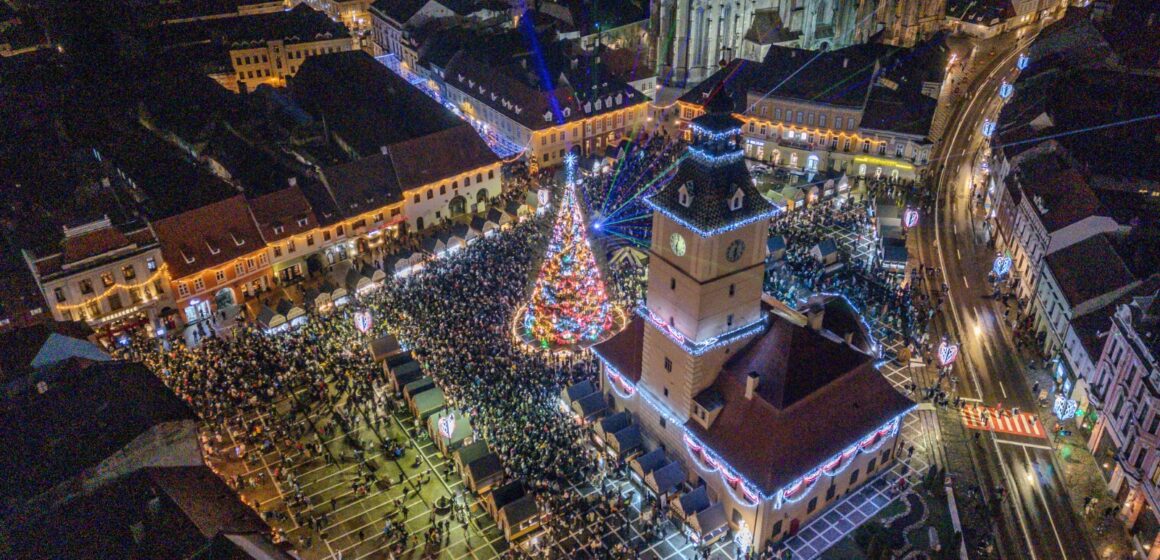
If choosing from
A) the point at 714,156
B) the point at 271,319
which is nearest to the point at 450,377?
the point at 271,319

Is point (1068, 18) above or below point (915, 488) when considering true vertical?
above

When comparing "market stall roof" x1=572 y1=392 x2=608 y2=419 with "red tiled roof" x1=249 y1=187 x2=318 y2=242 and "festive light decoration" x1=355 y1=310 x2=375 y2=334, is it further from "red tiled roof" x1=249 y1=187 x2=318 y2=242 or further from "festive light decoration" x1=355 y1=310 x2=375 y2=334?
"red tiled roof" x1=249 y1=187 x2=318 y2=242

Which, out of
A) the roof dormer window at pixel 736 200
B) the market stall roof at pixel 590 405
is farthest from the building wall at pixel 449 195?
the roof dormer window at pixel 736 200

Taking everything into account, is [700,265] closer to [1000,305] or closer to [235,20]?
[1000,305]

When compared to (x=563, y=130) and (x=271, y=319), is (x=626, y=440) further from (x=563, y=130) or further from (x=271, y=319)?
(x=563, y=130)

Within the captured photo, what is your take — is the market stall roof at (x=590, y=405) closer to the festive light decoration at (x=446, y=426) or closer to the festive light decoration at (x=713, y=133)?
the festive light decoration at (x=446, y=426)

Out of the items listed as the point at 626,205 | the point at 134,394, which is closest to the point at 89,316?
the point at 134,394

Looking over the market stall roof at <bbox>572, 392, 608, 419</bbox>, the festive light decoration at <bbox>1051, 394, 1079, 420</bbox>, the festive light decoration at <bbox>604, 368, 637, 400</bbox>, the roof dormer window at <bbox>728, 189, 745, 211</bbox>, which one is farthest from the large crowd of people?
the roof dormer window at <bbox>728, 189, 745, 211</bbox>
